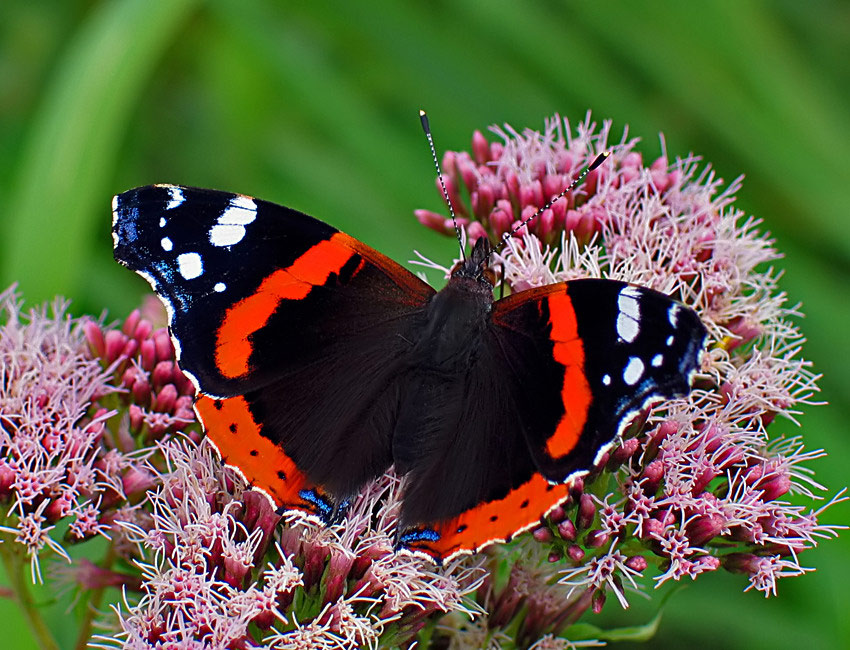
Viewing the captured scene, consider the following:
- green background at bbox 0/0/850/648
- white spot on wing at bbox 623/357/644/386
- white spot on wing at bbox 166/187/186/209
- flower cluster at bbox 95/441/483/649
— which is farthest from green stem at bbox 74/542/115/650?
green background at bbox 0/0/850/648

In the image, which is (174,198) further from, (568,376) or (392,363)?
(568,376)

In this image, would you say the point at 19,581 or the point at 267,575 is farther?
the point at 19,581

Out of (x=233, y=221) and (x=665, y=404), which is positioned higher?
(x=665, y=404)

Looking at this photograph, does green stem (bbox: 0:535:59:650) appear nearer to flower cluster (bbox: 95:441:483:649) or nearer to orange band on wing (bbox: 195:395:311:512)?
flower cluster (bbox: 95:441:483:649)

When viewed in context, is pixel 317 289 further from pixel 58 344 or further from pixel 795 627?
pixel 795 627

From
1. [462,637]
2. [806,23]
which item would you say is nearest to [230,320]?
[462,637]

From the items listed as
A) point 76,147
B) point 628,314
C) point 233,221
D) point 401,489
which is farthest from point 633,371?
point 76,147
